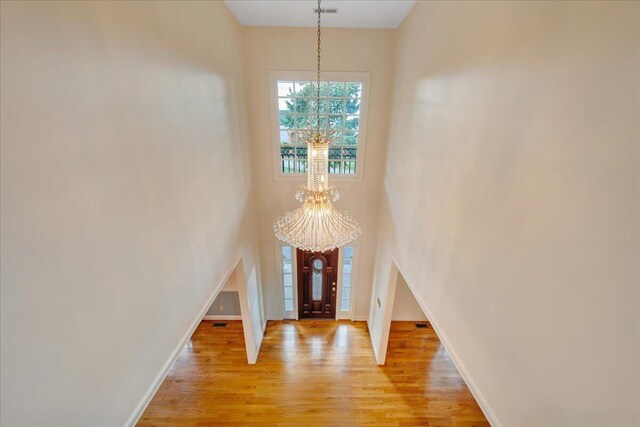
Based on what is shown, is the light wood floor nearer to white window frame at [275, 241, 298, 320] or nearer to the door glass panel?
white window frame at [275, 241, 298, 320]

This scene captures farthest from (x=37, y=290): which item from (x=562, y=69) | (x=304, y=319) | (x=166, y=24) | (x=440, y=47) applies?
(x=304, y=319)

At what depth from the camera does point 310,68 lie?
3770 millimetres

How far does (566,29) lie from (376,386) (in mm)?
4649

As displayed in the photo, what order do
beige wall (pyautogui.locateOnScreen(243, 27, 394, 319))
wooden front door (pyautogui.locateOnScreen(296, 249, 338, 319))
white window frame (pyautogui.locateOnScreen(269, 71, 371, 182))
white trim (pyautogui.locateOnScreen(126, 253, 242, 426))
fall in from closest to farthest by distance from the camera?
1. white trim (pyautogui.locateOnScreen(126, 253, 242, 426))
2. beige wall (pyautogui.locateOnScreen(243, 27, 394, 319))
3. white window frame (pyautogui.locateOnScreen(269, 71, 371, 182))
4. wooden front door (pyautogui.locateOnScreen(296, 249, 338, 319))

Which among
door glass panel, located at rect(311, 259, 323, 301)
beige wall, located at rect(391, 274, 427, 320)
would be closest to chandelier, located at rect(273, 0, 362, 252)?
door glass panel, located at rect(311, 259, 323, 301)

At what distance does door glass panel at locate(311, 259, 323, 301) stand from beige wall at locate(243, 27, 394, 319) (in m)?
0.84

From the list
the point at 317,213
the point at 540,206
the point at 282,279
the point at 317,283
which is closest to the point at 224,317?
the point at 282,279

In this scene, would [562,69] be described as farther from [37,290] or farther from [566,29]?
[37,290]

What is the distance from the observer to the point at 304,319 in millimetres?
5684

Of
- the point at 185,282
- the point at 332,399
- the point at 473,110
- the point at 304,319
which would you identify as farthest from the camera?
the point at 304,319

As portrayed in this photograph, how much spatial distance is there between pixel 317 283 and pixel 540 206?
15.2ft

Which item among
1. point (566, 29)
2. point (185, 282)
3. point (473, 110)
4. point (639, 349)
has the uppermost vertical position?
point (566, 29)

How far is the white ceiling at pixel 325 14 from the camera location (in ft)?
9.80

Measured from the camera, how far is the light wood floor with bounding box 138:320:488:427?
12.3ft
